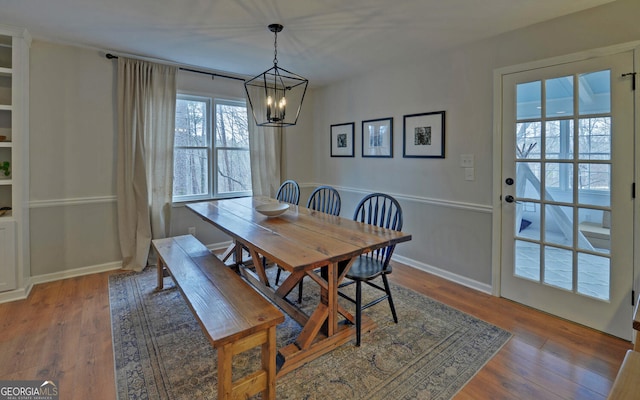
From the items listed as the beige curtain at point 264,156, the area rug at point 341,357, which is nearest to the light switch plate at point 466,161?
the area rug at point 341,357

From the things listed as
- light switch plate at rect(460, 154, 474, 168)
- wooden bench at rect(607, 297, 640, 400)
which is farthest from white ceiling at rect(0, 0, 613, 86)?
wooden bench at rect(607, 297, 640, 400)

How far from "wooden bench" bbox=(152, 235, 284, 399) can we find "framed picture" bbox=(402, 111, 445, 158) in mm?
2409

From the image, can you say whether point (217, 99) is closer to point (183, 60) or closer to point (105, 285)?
point (183, 60)

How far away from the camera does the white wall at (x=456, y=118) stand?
7.70 feet

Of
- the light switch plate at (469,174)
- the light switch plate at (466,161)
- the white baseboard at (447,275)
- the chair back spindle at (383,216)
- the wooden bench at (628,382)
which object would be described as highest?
the light switch plate at (466,161)

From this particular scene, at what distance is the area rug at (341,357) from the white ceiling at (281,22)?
7.66 ft

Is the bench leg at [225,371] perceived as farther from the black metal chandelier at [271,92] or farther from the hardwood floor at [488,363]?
the black metal chandelier at [271,92]

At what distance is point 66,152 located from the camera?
3.18m

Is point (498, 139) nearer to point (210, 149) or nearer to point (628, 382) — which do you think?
point (628, 382)

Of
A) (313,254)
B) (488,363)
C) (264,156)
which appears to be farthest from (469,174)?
(264,156)

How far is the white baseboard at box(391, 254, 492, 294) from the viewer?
297 cm

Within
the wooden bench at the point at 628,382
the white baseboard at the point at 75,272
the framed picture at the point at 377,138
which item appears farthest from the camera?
the framed picture at the point at 377,138

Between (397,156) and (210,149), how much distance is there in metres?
2.42

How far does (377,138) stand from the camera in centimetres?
395
